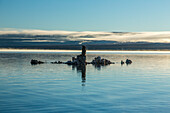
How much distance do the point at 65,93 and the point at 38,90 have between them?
3462mm

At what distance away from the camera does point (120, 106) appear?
2331cm

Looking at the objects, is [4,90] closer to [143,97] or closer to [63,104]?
[63,104]

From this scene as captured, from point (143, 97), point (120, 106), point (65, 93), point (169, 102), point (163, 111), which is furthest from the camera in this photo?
point (65, 93)

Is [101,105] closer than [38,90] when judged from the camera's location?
Yes

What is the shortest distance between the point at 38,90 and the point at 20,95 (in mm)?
3650

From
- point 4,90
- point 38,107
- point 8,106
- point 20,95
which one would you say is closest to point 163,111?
point 38,107

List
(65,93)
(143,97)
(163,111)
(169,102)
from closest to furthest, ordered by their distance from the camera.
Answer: (163,111) < (169,102) < (143,97) < (65,93)

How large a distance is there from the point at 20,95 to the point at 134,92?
1138 cm

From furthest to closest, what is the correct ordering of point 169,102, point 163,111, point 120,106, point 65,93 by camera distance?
point 65,93 → point 169,102 → point 120,106 → point 163,111

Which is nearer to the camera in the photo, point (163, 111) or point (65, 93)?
point (163, 111)

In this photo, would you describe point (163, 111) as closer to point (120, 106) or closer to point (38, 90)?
point (120, 106)

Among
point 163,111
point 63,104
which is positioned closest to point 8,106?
point 63,104

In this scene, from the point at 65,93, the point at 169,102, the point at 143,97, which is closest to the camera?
the point at 169,102

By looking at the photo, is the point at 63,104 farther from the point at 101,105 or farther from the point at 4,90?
the point at 4,90
